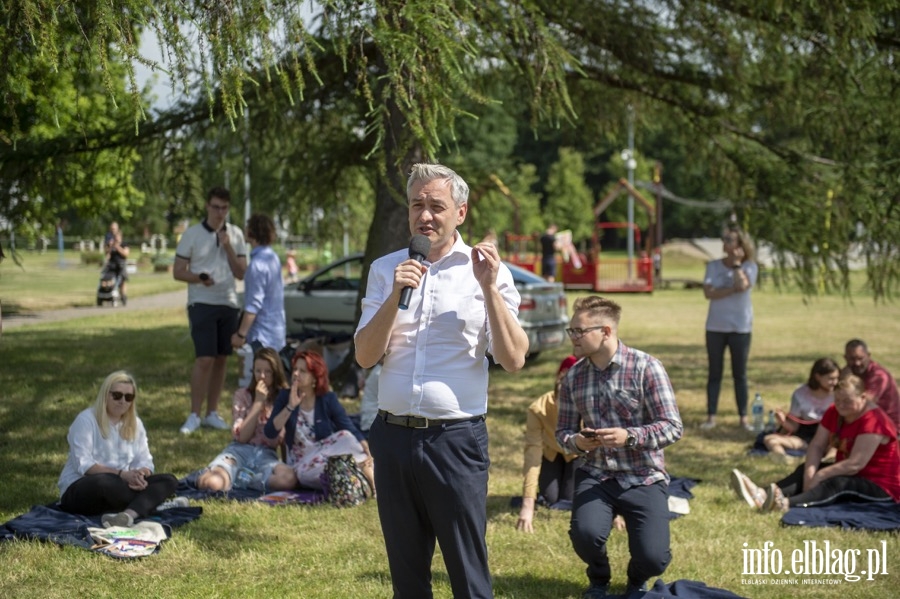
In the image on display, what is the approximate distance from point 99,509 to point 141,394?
5.46 m

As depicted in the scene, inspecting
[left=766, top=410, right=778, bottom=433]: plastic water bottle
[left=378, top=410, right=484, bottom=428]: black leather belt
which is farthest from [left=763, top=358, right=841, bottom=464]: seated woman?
[left=378, top=410, right=484, bottom=428]: black leather belt

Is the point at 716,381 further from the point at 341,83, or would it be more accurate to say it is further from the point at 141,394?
the point at 141,394

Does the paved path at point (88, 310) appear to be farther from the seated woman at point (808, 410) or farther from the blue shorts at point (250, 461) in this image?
the seated woman at point (808, 410)

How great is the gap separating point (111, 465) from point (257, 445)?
1314 millimetres

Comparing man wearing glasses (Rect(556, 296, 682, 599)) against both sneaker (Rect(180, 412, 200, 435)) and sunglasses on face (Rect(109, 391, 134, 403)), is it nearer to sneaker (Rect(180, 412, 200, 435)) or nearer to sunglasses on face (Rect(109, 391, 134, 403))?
sunglasses on face (Rect(109, 391, 134, 403))

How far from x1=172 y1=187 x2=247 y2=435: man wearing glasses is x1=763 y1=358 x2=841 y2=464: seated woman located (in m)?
4.93

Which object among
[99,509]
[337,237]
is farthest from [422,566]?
[337,237]

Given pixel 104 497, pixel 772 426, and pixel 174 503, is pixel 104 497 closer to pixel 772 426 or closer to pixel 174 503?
pixel 174 503

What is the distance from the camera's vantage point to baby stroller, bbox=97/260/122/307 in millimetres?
25812

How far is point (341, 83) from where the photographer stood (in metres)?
11.6

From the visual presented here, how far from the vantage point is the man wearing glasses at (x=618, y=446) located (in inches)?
198

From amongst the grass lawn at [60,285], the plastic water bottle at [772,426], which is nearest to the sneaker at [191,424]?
the plastic water bottle at [772,426]

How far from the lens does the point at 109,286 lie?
2580 cm

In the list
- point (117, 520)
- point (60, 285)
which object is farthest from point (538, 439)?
point (60, 285)
